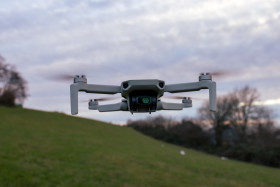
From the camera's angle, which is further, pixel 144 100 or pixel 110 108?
pixel 110 108

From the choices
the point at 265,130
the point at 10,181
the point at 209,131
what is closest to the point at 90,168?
the point at 10,181

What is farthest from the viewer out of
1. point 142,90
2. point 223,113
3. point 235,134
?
point 235,134

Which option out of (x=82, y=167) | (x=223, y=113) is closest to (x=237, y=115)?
(x=223, y=113)

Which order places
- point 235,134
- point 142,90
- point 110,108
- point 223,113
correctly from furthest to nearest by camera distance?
point 235,134, point 223,113, point 110,108, point 142,90

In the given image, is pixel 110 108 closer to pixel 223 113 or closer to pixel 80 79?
pixel 80 79

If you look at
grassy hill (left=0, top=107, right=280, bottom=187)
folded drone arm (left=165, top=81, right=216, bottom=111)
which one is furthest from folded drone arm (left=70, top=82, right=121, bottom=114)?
grassy hill (left=0, top=107, right=280, bottom=187)

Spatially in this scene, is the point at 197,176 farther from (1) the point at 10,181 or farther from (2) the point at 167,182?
(1) the point at 10,181

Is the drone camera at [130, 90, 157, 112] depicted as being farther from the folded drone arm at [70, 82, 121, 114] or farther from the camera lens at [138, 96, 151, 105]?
the folded drone arm at [70, 82, 121, 114]
